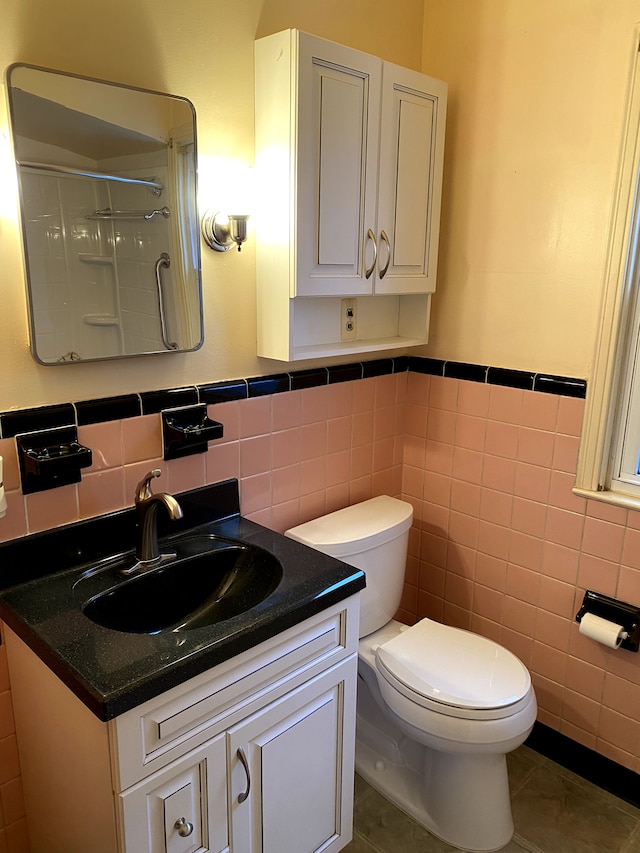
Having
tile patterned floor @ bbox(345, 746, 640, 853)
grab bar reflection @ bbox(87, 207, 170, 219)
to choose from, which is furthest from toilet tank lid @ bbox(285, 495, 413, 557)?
grab bar reflection @ bbox(87, 207, 170, 219)

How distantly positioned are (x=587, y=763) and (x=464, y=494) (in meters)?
0.89

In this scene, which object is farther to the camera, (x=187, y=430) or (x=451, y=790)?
(x=451, y=790)

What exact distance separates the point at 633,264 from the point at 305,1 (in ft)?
3.62

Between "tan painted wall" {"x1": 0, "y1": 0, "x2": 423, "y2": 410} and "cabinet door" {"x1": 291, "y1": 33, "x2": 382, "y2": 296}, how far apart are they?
162 millimetres

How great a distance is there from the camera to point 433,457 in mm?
2221

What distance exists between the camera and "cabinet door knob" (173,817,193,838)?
1176 mm

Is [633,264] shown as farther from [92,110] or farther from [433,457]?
[92,110]

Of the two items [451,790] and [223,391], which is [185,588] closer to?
[223,391]

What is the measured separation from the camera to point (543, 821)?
1.80 m

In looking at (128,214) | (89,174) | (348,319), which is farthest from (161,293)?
Result: (348,319)

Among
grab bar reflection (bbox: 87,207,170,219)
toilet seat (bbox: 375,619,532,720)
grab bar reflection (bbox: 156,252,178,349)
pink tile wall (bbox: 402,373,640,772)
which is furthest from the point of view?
pink tile wall (bbox: 402,373,640,772)

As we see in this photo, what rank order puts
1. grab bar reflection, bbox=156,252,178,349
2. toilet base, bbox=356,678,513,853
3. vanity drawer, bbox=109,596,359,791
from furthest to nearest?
toilet base, bbox=356,678,513,853, grab bar reflection, bbox=156,252,178,349, vanity drawer, bbox=109,596,359,791

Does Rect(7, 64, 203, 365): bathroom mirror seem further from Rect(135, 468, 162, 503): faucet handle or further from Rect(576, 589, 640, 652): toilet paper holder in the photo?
Rect(576, 589, 640, 652): toilet paper holder

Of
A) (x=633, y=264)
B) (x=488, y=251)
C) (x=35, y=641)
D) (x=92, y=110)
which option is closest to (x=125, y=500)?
(x=35, y=641)
